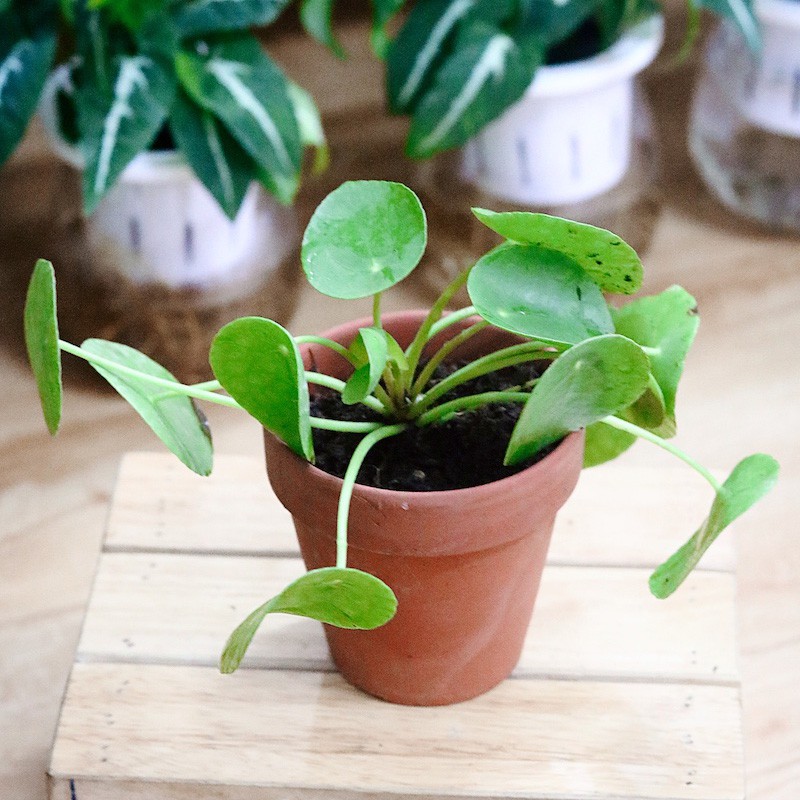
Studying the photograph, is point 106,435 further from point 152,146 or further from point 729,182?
point 729,182

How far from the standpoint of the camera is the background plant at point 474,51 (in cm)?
142

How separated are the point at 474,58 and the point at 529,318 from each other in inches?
33.5

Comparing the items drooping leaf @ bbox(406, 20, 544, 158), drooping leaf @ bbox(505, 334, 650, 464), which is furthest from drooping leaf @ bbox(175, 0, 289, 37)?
drooping leaf @ bbox(505, 334, 650, 464)

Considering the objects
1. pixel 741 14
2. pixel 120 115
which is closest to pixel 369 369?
pixel 120 115

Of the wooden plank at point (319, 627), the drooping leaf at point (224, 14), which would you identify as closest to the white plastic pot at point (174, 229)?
the drooping leaf at point (224, 14)

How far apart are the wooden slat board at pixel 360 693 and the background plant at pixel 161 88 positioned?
0.49 meters

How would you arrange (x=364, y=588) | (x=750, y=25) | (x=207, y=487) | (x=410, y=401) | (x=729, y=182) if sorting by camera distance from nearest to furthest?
(x=364, y=588)
(x=410, y=401)
(x=207, y=487)
(x=750, y=25)
(x=729, y=182)

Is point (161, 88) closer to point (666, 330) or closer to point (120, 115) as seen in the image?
point (120, 115)

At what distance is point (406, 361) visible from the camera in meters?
0.75

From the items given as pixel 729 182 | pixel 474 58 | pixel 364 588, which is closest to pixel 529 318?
pixel 364 588

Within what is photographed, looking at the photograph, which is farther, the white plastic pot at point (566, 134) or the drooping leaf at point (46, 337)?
the white plastic pot at point (566, 134)

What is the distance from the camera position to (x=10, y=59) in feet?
4.45

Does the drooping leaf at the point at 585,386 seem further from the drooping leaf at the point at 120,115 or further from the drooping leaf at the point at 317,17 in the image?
the drooping leaf at the point at 317,17

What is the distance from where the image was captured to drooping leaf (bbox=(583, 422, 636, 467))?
83 cm
